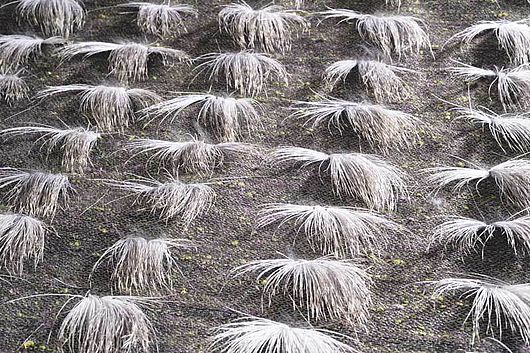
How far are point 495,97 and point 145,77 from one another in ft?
2.55

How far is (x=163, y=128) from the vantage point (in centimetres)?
137

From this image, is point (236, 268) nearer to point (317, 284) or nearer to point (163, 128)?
point (317, 284)

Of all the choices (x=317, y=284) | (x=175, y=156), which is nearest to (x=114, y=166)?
(x=175, y=156)

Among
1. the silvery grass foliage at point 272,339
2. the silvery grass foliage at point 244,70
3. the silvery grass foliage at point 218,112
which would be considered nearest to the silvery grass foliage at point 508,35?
the silvery grass foliage at point 244,70

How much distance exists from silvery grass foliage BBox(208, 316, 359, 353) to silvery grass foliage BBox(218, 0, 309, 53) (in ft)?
2.43

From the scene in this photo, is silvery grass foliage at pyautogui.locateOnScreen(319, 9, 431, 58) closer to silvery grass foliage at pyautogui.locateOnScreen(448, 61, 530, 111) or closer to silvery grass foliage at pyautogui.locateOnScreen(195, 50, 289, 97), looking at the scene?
silvery grass foliage at pyautogui.locateOnScreen(448, 61, 530, 111)

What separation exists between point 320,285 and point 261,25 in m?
0.74

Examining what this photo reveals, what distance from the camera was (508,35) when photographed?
1.50 meters

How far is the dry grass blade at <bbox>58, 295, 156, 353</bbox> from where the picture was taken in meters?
1.00

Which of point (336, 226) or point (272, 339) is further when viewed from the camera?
point (336, 226)

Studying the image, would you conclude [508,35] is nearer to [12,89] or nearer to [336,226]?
[336,226]

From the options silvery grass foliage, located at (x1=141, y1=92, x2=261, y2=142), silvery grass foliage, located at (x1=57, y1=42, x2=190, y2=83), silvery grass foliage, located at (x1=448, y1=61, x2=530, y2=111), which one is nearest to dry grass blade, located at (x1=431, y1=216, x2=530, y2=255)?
silvery grass foliage, located at (x1=448, y1=61, x2=530, y2=111)

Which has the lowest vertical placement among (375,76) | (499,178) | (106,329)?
(106,329)

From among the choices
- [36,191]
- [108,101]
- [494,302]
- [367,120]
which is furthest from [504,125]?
[36,191]
